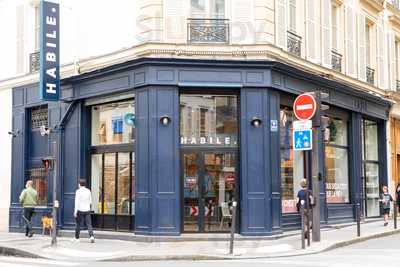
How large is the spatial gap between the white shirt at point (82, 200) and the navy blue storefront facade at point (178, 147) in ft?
3.81

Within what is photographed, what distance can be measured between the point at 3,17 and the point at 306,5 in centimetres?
1059

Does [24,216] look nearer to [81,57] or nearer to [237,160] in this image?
[81,57]

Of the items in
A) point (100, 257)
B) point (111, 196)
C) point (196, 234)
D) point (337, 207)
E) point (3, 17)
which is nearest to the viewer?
point (100, 257)

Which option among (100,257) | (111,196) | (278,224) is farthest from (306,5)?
(100,257)

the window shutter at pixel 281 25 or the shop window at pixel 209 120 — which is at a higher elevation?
the window shutter at pixel 281 25

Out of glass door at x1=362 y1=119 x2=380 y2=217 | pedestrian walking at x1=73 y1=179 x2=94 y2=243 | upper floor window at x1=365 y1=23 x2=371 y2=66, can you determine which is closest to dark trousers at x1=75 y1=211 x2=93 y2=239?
pedestrian walking at x1=73 y1=179 x2=94 y2=243

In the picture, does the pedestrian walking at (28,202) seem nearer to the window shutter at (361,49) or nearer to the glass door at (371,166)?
the glass door at (371,166)

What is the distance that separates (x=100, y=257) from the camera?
13.9 metres

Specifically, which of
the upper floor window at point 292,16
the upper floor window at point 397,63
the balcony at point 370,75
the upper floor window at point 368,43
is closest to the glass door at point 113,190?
the upper floor window at point 292,16

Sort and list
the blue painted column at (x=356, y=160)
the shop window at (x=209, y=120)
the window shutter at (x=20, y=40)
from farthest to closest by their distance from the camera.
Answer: the blue painted column at (x=356, y=160)
the window shutter at (x=20, y=40)
the shop window at (x=209, y=120)

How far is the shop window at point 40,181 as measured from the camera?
66.1 ft

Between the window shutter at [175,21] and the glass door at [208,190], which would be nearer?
the window shutter at [175,21]

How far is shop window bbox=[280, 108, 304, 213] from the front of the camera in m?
18.2

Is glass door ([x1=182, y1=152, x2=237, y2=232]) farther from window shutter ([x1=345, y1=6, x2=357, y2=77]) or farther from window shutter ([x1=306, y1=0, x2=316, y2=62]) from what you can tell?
window shutter ([x1=345, y1=6, x2=357, y2=77])
